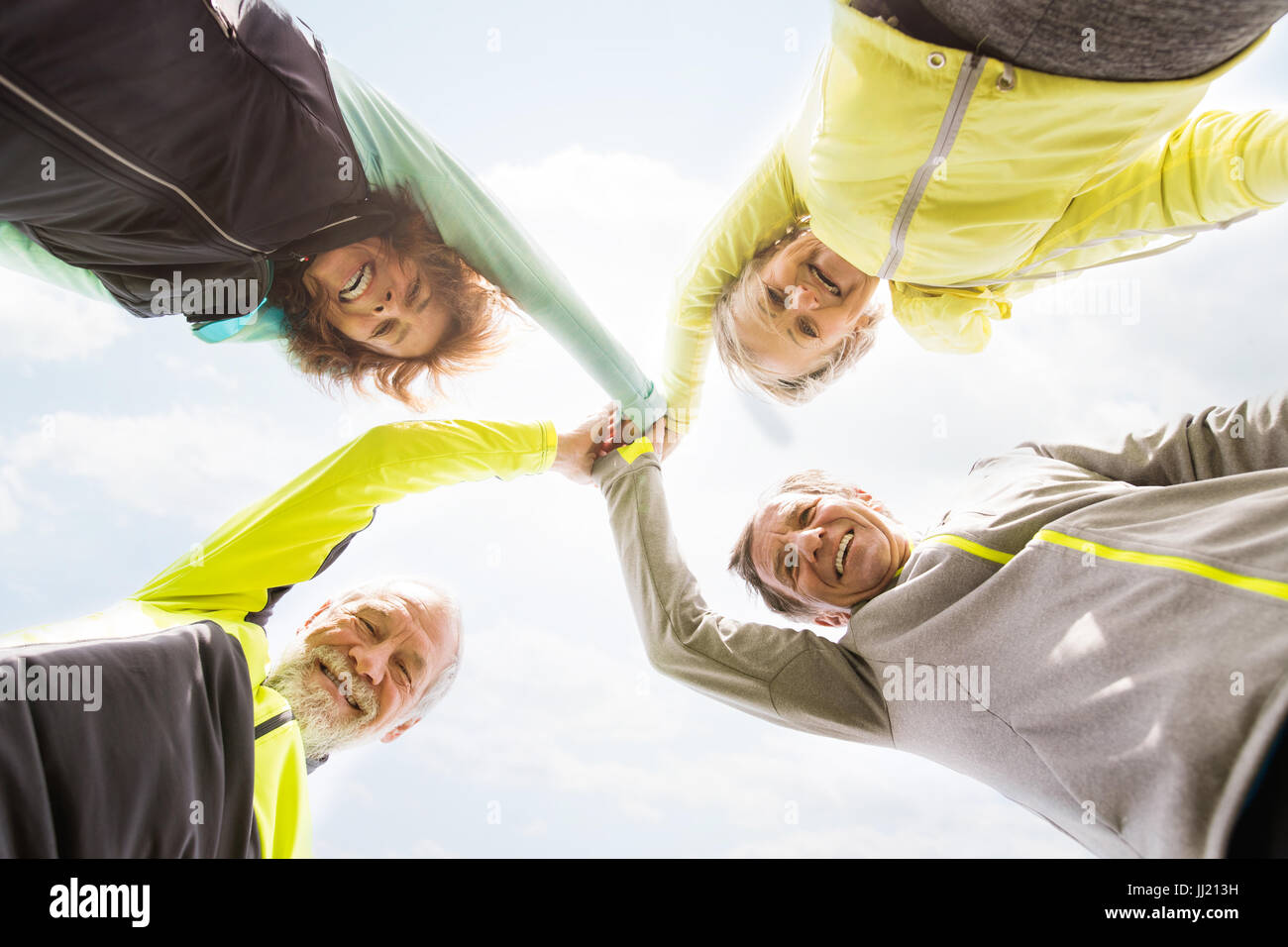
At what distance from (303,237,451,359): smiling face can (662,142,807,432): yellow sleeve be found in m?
0.74

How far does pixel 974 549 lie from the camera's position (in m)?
1.49

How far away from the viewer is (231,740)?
1.49 meters

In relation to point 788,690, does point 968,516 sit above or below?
above

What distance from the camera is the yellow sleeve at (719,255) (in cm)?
185

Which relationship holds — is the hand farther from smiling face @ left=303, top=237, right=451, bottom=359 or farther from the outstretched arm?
smiling face @ left=303, top=237, right=451, bottom=359

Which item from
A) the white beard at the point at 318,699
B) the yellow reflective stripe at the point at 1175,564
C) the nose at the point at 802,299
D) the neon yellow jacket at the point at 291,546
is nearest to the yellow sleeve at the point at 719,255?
the nose at the point at 802,299

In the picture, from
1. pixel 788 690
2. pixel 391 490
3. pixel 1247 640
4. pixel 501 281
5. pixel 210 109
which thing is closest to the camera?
pixel 1247 640

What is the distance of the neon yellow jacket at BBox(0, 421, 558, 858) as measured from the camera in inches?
69.6

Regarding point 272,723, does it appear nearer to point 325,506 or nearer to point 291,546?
point 291,546

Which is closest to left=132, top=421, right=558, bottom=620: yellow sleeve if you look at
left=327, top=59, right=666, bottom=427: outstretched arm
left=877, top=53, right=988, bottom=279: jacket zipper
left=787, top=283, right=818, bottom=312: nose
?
left=327, top=59, right=666, bottom=427: outstretched arm

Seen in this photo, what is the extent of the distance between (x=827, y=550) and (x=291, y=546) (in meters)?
1.63
